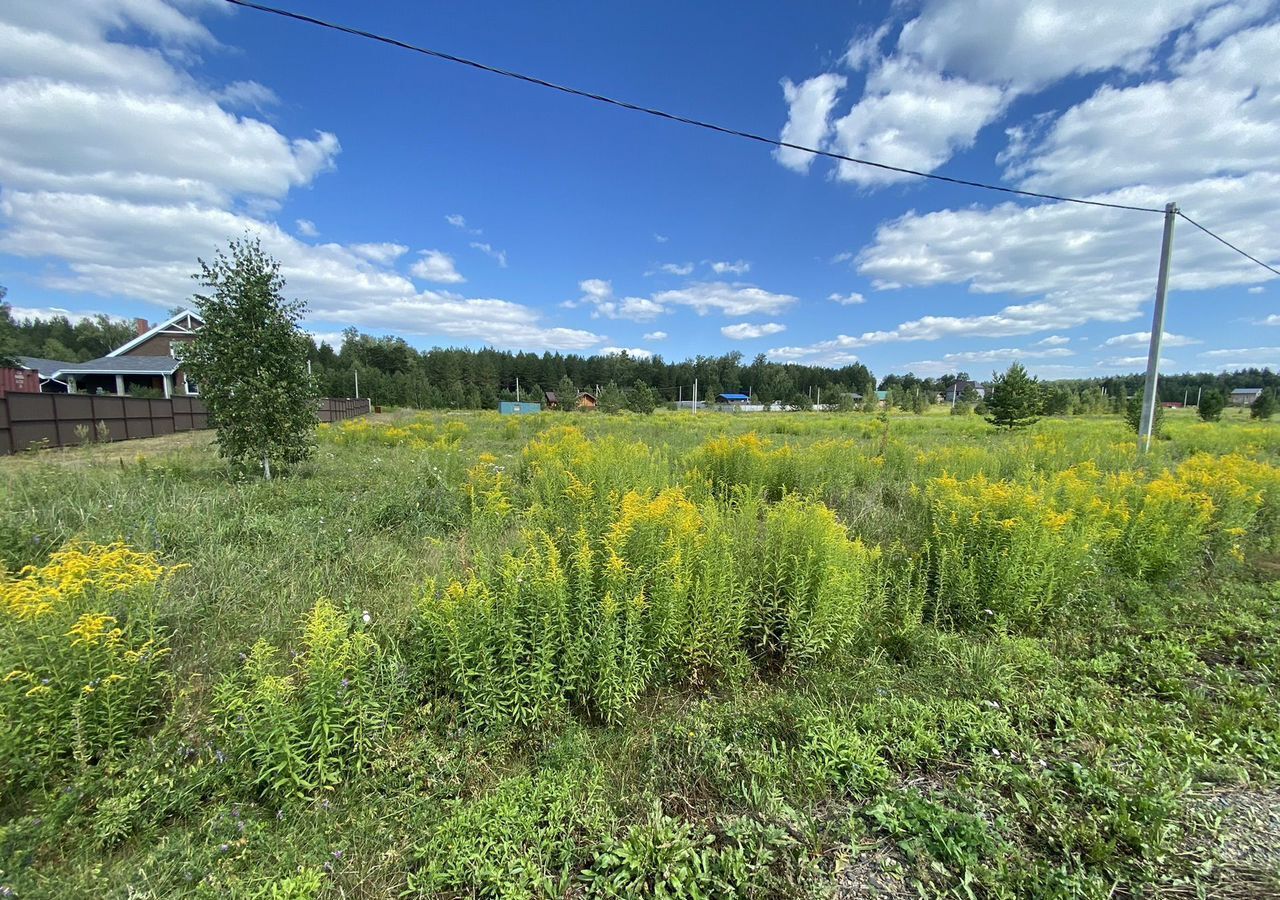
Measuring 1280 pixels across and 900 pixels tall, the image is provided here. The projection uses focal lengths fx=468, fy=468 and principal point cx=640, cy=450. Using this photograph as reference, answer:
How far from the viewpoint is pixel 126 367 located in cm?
3131

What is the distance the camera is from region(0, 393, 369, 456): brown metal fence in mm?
12008

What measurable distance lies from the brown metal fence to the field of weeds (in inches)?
258

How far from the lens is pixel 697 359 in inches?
3944

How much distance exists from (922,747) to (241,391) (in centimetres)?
909

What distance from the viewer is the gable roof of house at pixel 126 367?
30.5 m

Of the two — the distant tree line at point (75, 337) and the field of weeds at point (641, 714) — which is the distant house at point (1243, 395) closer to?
the field of weeds at point (641, 714)

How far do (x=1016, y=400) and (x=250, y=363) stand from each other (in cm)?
2689

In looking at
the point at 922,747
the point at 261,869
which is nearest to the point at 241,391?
the point at 261,869

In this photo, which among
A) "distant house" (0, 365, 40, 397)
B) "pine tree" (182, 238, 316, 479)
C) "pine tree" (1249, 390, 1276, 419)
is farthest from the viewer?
"pine tree" (1249, 390, 1276, 419)

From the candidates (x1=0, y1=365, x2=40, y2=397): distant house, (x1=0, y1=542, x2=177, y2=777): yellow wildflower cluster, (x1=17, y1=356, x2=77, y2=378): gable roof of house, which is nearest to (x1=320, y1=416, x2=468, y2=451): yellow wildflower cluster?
(x1=0, y1=542, x2=177, y2=777): yellow wildflower cluster

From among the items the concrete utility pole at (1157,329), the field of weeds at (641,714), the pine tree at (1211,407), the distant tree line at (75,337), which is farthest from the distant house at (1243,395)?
the distant tree line at (75,337)

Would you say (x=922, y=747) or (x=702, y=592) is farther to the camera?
(x=702, y=592)

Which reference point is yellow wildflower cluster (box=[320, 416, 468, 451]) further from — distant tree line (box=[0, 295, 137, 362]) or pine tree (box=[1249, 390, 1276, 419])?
distant tree line (box=[0, 295, 137, 362])

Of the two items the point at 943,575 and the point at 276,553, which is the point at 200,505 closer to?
the point at 276,553
